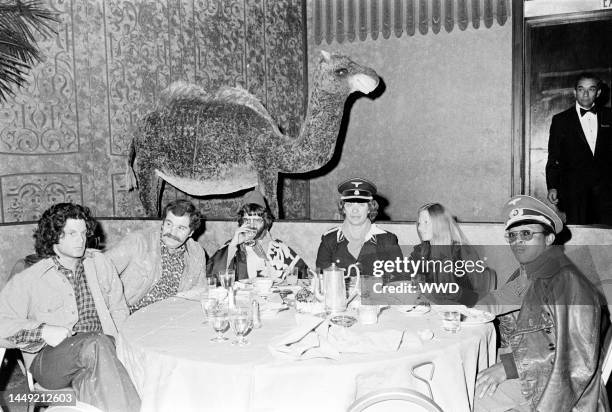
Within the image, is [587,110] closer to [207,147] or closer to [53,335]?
[207,147]

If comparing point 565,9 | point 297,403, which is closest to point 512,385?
point 297,403

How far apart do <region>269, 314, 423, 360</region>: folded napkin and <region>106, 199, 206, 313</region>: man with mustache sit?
132cm

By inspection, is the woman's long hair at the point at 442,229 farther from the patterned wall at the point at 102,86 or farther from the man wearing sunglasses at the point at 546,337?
the patterned wall at the point at 102,86

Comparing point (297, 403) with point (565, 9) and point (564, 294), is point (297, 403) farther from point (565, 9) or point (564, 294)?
point (565, 9)

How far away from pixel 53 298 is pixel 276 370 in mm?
1245

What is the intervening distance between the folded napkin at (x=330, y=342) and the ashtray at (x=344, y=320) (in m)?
0.19

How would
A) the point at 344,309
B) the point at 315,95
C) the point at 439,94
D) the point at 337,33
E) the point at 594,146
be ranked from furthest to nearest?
the point at 337,33 → the point at 439,94 → the point at 594,146 → the point at 315,95 → the point at 344,309

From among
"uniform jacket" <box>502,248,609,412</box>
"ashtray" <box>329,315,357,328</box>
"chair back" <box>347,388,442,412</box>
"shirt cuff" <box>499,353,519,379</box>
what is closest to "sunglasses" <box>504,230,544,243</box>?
"uniform jacket" <box>502,248,609,412</box>

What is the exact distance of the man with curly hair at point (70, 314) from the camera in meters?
2.08

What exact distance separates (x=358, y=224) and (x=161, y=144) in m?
2.37

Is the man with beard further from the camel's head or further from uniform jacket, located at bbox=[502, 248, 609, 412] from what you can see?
uniform jacket, located at bbox=[502, 248, 609, 412]

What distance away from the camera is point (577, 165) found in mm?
5277

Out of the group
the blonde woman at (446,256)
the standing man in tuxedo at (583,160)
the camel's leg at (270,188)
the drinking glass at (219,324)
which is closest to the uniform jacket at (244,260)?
the blonde woman at (446,256)

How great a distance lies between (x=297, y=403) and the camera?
1.66 meters
